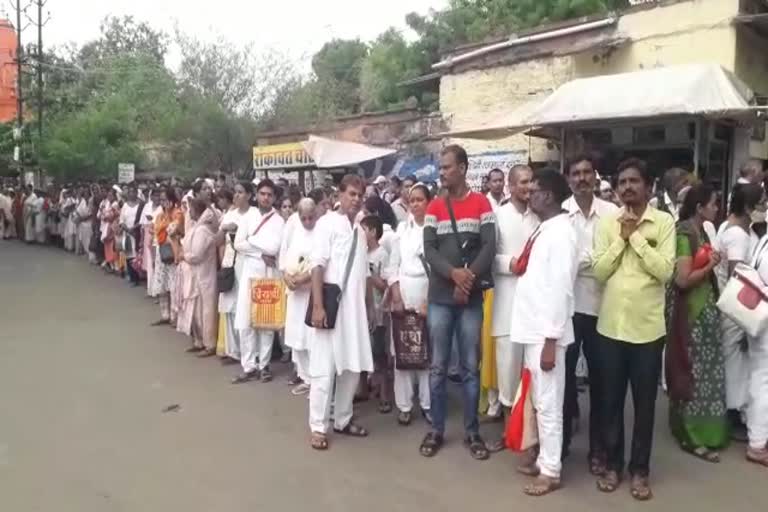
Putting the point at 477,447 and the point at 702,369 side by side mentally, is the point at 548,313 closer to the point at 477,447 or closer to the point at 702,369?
the point at 477,447

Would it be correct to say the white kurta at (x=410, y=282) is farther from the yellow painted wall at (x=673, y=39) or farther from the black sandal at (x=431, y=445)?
the yellow painted wall at (x=673, y=39)

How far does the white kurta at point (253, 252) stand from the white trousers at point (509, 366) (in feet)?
8.49

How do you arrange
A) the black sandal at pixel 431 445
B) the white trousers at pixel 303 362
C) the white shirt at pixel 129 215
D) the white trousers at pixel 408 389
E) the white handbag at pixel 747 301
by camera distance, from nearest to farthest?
1. the white handbag at pixel 747 301
2. the black sandal at pixel 431 445
3. the white trousers at pixel 408 389
4. the white trousers at pixel 303 362
5. the white shirt at pixel 129 215

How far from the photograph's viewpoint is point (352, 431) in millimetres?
5281

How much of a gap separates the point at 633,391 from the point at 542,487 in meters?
0.75

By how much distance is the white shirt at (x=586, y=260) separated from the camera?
4344mm

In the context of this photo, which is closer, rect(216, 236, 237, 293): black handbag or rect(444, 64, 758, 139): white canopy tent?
rect(216, 236, 237, 293): black handbag

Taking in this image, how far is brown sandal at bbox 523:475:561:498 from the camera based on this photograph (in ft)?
13.7

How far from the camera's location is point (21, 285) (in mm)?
12914

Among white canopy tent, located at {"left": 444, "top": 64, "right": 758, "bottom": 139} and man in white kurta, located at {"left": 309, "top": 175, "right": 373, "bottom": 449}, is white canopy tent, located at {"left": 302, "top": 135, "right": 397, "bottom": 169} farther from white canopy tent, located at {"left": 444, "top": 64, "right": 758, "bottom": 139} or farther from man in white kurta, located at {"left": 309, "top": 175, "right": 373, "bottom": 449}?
man in white kurta, located at {"left": 309, "top": 175, "right": 373, "bottom": 449}

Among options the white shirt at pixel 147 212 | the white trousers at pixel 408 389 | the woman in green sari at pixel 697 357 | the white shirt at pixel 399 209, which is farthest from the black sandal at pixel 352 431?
the white shirt at pixel 147 212

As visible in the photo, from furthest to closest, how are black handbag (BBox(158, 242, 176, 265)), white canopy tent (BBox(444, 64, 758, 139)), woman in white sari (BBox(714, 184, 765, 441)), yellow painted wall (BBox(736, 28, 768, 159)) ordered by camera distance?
1. yellow painted wall (BBox(736, 28, 768, 159))
2. black handbag (BBox(158, 242, 176, 265))
3. white canopy tent (BBox(444, 64, 758, 139))
4. woman in white sari (BBox(714, 184, 765, 441))

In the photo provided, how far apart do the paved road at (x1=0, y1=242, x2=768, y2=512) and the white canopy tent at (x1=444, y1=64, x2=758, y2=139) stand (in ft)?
15.6

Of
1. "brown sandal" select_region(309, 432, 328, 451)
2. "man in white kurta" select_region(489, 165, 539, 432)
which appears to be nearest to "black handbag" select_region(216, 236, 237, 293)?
"brown sandal" select_region(309, 432, 328, 451)
